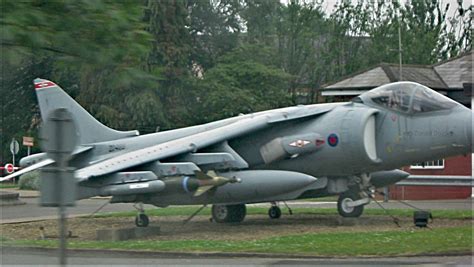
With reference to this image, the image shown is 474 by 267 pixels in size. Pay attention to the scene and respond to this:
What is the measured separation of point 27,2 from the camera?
7.43 meters

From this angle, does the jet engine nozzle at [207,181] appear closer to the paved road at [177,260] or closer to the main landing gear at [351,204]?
the main landing gear at [351,204]

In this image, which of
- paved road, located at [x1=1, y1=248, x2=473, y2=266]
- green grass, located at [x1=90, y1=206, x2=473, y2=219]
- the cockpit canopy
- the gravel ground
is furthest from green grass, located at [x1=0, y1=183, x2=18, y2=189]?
paved road, located at [x1=1, y1=248, x2=473, y2=266]

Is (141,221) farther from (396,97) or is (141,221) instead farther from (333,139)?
(396,97)

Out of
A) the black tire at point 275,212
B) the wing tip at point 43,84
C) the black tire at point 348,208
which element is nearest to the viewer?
the black tire at point 348,208

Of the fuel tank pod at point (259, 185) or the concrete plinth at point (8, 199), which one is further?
the concrete plinth at point (8, 199)

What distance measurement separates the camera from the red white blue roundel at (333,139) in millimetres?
20297

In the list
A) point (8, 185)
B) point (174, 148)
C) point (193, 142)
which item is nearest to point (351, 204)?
point (193, 142)

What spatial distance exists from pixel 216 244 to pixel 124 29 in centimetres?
959

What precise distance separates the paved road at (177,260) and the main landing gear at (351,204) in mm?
6220

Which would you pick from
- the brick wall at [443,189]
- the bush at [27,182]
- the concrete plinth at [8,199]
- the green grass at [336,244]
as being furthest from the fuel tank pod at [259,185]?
the bush at [27,182]

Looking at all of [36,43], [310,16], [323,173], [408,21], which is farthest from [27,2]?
[408,21]

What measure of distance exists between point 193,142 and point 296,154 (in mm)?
2132

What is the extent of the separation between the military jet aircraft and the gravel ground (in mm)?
620

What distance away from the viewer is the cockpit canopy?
794 inches
